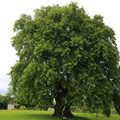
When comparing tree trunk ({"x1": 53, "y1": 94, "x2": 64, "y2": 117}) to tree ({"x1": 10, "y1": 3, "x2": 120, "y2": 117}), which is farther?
tree trunk ({"x1": 53, "y1": 94, "x2": 64, "y2": 117})

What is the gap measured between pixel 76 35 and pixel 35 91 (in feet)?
28.9

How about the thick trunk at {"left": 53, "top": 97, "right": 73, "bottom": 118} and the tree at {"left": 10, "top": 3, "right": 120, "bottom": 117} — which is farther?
the thick trunk at {"left": 53, "top": 97, "right": 73, "bottom": 118}

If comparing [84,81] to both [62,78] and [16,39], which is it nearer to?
[62,78]

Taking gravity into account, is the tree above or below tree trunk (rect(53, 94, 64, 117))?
above

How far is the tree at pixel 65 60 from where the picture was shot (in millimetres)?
45438

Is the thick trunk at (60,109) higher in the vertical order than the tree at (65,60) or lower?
lower

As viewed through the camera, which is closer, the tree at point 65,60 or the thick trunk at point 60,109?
the tree at point 65,60

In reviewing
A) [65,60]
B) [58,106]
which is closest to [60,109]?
[58,106]

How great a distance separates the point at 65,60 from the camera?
151 feet

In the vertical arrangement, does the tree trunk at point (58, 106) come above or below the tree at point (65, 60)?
below

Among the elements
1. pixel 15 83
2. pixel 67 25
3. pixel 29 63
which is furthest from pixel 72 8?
pixel 15 83

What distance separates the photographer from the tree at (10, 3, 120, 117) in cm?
4544

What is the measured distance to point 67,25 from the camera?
1906 inches

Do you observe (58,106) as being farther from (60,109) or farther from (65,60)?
(65,60)
